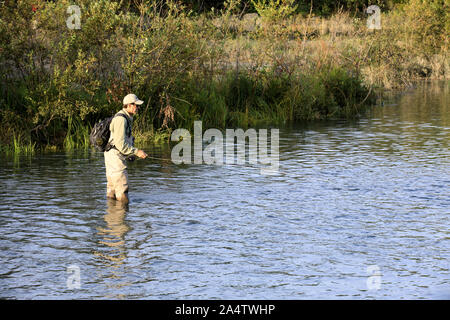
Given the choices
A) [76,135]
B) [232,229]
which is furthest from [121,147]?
[76,135]

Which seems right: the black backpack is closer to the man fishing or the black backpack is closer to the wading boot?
the man fishing

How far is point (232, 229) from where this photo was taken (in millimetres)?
9930

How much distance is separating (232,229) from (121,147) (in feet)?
7.38

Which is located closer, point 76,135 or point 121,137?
point 121,137

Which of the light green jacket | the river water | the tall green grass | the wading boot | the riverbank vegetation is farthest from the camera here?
the tall green grass

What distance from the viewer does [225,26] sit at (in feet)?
72.3

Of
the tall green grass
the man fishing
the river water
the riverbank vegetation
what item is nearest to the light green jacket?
the man fishing

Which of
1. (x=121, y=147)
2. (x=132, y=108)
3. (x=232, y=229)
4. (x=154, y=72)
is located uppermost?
(x=154, y=72)

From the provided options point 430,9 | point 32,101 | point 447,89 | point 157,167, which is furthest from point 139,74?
point 430,9

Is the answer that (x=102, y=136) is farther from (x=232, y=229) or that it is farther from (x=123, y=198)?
(x=232, y=229)

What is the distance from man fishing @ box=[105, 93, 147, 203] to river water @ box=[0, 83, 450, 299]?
0.97ft

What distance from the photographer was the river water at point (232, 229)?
24.8 feet

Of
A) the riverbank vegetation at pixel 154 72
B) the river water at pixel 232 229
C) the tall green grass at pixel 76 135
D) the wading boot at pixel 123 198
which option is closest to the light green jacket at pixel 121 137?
the wading boot at pixel 123 198

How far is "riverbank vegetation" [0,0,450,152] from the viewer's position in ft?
57.3
